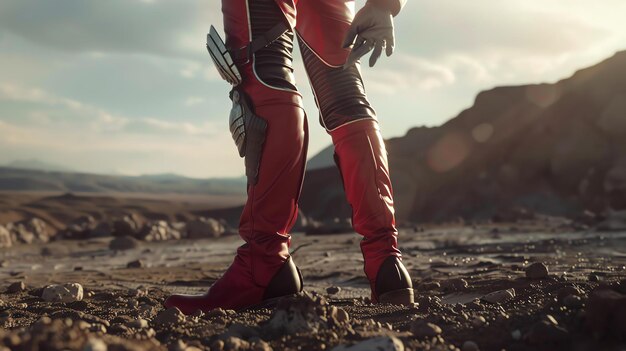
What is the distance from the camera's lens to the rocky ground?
3.37 feet

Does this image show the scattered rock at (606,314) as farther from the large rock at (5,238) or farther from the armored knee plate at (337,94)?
the large rock at (5,238)

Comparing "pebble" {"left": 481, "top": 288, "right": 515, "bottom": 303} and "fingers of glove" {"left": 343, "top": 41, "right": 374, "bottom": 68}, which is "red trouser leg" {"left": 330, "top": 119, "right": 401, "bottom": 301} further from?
"pebble" {"left": 481, "top": 288, "right": 515, "bottom": 303}

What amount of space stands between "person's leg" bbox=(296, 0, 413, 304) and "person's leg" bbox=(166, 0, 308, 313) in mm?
151

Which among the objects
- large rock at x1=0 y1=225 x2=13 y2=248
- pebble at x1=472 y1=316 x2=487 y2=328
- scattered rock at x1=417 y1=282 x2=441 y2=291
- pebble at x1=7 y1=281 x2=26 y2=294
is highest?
pebble at x1=472 y1=316 x2=487 y2=328

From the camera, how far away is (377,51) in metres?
1.83

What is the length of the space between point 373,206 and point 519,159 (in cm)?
1031

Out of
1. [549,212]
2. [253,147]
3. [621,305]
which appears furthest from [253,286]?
[549,212]

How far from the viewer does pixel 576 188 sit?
10180mm

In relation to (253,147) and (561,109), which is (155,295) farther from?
(561,109)

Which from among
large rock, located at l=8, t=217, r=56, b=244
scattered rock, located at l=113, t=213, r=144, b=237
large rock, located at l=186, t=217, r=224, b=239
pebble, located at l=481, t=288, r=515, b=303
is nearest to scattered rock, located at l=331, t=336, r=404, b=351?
pebble, located at l=481, t=288, r=515, b=303

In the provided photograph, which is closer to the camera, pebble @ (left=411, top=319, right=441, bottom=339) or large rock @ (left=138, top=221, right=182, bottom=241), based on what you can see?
pebble @ (left=411, top=319, right=441, bottom=339)

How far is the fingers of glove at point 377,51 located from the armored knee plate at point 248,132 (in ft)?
1.30

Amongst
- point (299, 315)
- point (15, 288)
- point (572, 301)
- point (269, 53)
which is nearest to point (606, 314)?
point (572, 301)

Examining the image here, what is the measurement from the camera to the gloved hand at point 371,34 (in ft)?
5.98
